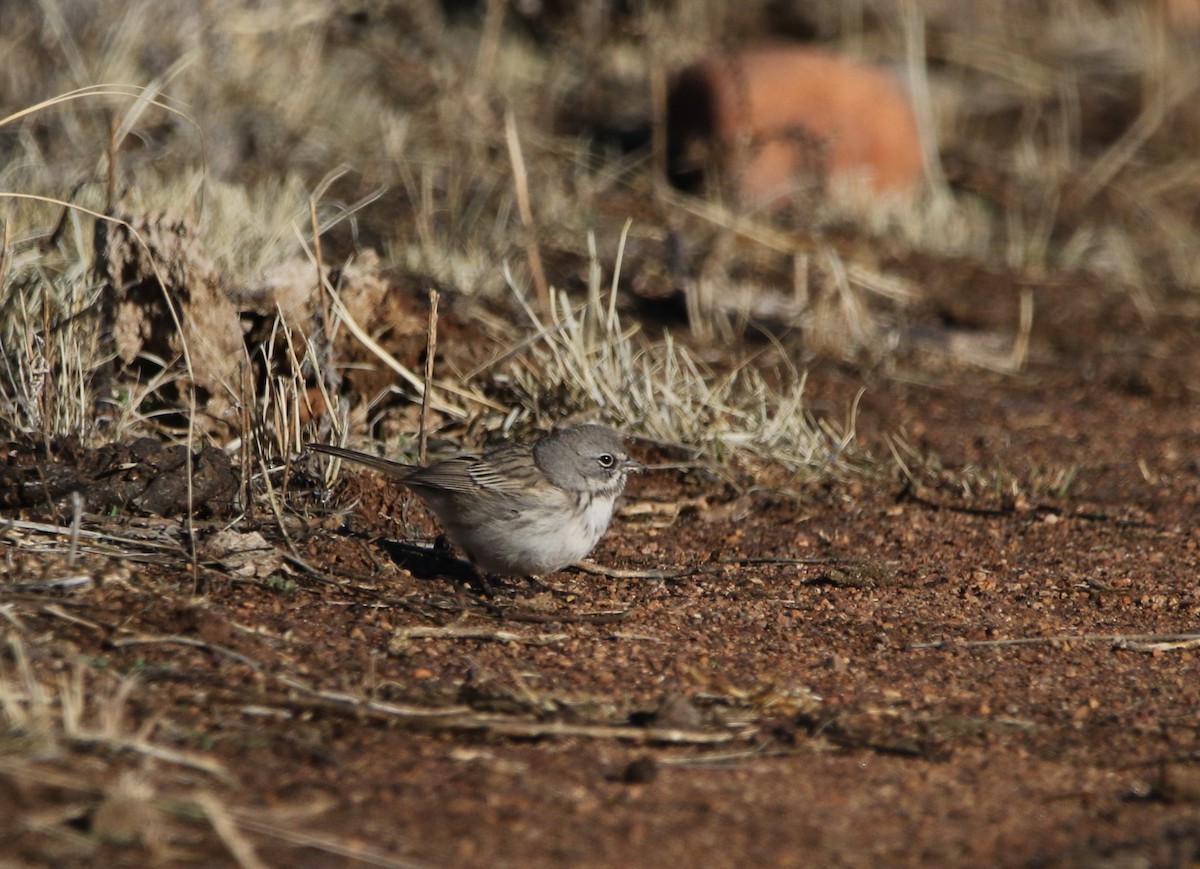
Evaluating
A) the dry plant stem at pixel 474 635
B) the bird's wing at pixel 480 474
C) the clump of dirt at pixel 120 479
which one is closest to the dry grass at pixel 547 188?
the clump of dirt at pixel 120 479

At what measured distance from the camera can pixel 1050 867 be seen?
347cm

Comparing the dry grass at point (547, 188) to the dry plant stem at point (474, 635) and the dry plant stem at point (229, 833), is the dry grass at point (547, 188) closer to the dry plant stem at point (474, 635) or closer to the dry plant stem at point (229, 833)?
the dry plant stem at point (474, 635)

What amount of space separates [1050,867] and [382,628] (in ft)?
7.26

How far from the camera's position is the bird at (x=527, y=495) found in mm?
5316

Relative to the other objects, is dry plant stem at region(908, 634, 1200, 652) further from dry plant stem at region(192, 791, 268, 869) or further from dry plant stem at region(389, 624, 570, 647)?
dry plant stem at region(192, 791, 268, 869)

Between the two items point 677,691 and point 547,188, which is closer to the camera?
point 677,691

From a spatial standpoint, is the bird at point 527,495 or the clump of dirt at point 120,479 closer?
the clump of dirt at point 120,479

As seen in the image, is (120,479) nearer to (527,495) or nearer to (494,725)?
(527,495)

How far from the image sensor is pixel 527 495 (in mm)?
A: 5449

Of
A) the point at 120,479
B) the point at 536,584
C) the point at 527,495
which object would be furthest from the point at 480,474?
the point at 120,479

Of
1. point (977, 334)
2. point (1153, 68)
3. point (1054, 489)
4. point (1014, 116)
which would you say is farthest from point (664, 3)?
point (1054, 489)

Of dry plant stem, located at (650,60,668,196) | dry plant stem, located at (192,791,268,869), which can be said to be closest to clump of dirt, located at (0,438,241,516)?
dry plant stem, located at (192,791,268,869)

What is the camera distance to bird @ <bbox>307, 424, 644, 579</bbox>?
209 inches

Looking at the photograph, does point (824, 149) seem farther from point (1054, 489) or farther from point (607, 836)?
point (607, 836)
